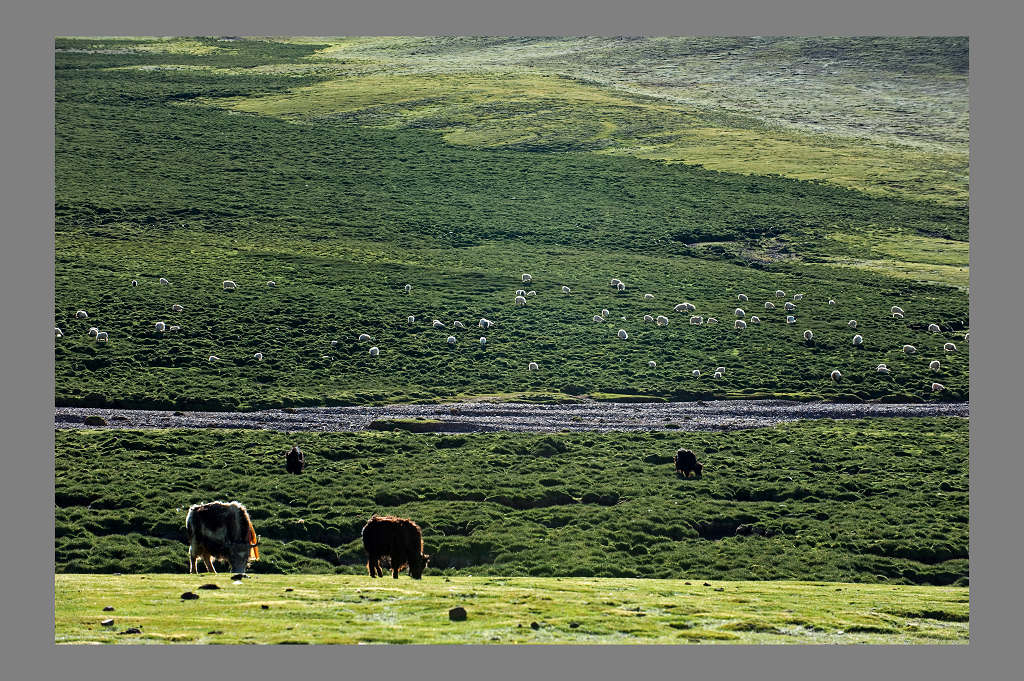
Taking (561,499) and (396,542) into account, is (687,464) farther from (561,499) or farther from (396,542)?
(396,542)

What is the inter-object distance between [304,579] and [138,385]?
1614 centimetres

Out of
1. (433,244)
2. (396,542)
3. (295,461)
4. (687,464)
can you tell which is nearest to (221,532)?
(396,542)

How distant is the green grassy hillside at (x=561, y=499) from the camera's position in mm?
26016

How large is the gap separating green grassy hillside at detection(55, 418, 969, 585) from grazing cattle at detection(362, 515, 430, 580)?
284 cm

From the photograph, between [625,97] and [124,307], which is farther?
[625,97]

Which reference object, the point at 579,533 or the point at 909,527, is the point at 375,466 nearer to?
the point at 579,533

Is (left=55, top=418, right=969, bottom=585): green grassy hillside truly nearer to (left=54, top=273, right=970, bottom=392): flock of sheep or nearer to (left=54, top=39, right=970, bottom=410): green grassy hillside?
(left=54, top=39, right=970, bottom=410): green grassy hillside

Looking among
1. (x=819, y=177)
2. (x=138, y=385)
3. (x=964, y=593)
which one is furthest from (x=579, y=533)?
Result: (x=819, y=177)

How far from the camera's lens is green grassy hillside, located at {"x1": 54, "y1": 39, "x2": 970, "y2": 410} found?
40312mm

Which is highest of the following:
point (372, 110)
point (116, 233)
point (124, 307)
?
point (372, 110)

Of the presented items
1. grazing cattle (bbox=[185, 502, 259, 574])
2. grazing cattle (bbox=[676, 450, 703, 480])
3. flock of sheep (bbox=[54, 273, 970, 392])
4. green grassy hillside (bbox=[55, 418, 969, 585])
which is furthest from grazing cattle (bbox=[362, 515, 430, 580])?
flock of sheep (bbox=[54, 273, 970, 392])

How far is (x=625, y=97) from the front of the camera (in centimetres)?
7225

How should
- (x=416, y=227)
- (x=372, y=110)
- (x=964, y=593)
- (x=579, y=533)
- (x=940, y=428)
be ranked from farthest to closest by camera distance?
(x=372, y=110), (x=416, y=227), (x=940, y=428), (x=579, y=533), (x=964, y=593)

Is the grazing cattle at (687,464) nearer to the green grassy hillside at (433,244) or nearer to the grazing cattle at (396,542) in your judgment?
the green grassy hillside at (433,244)
